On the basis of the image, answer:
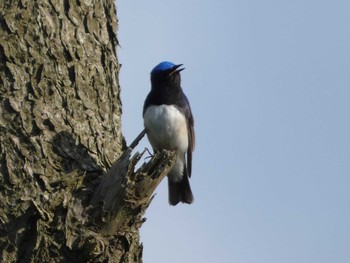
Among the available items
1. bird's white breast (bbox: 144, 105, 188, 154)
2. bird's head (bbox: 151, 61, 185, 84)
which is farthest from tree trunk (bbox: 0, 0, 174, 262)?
bird's head (bbox: 151, 61, 185, 84)

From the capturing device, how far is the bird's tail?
9898mm

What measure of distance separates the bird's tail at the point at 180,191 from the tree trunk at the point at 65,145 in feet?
12.7

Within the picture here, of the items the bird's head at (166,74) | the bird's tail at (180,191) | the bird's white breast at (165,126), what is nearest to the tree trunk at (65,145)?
the bird's white breast at (165,126)

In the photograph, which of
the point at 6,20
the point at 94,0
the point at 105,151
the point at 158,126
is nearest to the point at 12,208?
the point at 105,151

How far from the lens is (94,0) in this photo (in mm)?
6219

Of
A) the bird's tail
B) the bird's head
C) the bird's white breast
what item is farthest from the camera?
the bird's tail

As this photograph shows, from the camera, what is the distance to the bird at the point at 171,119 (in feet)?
29.0

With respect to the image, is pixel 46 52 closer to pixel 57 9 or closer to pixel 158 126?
pixel 57 9

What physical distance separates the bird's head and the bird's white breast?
17.5 inches

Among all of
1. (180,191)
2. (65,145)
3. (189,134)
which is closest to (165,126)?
(189,134)

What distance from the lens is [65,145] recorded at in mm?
5305

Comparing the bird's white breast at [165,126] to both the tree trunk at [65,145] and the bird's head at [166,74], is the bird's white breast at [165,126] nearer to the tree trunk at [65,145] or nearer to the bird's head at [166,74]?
the bird's head at [166,74]

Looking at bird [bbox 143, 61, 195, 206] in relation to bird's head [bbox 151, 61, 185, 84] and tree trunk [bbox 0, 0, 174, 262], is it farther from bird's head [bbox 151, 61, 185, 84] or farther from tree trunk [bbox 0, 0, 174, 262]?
tree trunk [bbox 0, 0, 174, 262]

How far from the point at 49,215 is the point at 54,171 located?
1.33ft
